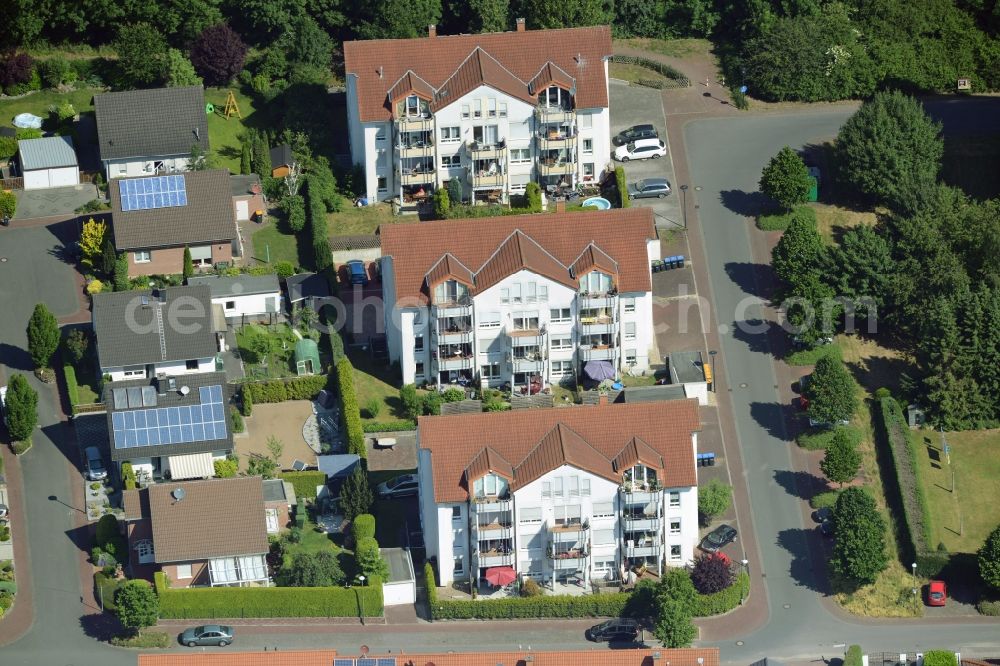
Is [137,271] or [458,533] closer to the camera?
[458,533]

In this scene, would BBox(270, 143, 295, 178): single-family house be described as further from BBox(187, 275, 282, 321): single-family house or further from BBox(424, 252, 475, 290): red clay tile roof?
BBox(424, 252, 475, 290): red clay tile roof

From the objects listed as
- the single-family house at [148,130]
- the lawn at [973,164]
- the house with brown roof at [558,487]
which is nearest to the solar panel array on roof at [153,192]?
the single-family house at [148,130]

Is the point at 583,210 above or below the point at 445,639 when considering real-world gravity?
above

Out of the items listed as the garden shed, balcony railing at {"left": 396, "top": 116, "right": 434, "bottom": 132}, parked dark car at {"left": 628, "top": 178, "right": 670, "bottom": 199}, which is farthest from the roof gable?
parked dark car at {"left": 628, "top": 178, "right": 670, "bottom": 199}

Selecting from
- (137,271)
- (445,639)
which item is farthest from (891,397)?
(137,271)

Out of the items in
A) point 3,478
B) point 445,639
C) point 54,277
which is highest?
point 54,277

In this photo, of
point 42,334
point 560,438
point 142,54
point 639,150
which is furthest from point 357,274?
point 560,438

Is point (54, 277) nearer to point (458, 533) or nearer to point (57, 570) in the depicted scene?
point (57, 570)

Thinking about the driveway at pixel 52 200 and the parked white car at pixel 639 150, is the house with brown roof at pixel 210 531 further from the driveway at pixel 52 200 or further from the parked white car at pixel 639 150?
the parked white car at pixel 639 150
